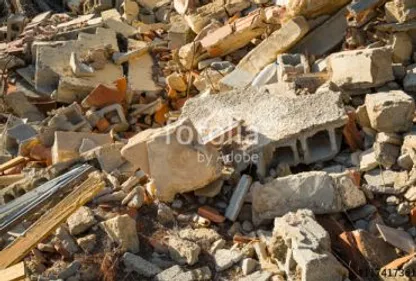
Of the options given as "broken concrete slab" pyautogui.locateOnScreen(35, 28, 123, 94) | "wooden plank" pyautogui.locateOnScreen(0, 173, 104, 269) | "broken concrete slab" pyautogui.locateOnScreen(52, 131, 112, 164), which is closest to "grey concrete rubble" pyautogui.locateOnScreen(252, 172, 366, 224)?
"wooden plank" pyautogui.locateOnScreen(0, 173, 104, 269)

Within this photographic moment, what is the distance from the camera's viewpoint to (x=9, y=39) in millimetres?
11883

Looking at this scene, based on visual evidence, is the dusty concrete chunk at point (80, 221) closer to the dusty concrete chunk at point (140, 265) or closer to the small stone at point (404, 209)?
the dusty concrete chunk at point (140, 265)

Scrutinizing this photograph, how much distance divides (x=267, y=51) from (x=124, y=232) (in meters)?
3.71

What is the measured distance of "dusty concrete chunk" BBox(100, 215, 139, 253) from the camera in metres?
5.46

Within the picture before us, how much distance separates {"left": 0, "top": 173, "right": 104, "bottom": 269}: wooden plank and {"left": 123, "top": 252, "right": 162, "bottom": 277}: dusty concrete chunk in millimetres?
811

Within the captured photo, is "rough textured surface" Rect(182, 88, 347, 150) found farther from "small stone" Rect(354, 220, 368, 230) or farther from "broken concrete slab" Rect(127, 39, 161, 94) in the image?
"broken concrete slab" Rect(127, 39, 161, 94)

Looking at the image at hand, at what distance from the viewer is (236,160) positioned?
20.9 feet

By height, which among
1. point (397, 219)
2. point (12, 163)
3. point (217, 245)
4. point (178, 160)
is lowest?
point (397, 219)

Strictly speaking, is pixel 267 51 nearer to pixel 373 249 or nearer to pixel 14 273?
pixel 373 249

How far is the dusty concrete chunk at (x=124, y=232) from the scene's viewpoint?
5.46 m

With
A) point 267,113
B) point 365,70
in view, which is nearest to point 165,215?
point 267,113

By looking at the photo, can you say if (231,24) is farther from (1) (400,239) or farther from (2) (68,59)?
(1) (400,239)

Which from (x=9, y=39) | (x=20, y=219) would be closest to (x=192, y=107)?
(x=20, y=219)

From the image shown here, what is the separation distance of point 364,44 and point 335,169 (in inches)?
86.5
